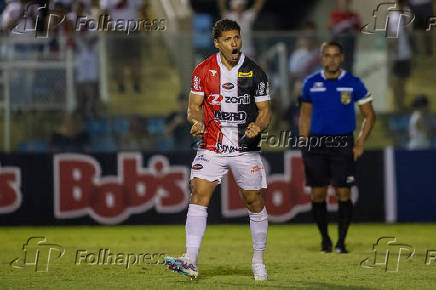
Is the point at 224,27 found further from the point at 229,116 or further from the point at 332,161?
the point at 332,161

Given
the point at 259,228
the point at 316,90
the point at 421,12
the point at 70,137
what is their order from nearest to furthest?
1. the point at 259,228
2. the point at 316,90
3. the point at 70,137
4. the point at 421,12

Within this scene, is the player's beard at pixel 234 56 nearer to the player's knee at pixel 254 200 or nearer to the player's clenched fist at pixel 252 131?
the player's clenched fist at pixel 252 131

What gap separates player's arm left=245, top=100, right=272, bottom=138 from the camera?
806 cm

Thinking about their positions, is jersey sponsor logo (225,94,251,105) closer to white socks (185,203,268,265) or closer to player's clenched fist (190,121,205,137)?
player's clenched fist (190,121,205,137)

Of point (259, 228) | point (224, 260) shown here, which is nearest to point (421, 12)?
point (224, 260)

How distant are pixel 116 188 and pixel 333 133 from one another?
15.9ft

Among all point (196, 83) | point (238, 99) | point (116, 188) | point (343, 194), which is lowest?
point (116, 188)

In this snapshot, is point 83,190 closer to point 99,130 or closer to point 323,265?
point 99,130

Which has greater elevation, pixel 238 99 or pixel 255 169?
pixel 238 99

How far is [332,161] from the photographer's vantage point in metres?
11.0

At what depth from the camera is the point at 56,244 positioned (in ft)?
39.6

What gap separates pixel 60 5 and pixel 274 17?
8.88 metres

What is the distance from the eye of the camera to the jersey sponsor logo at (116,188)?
14.6 m

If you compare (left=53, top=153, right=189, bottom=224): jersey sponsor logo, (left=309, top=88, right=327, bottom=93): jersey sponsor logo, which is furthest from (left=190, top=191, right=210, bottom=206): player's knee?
(left=53, top=153, right=189, bottom=224): jersey sponsor logo
